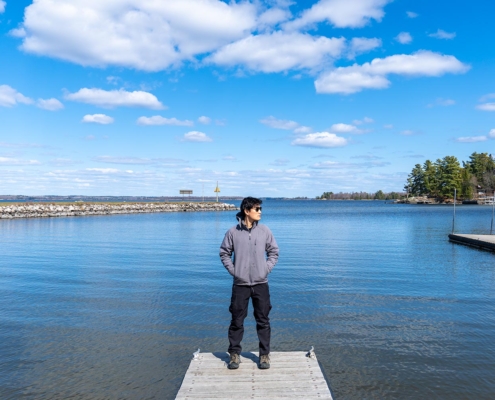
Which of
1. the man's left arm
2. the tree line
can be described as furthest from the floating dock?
the tree line

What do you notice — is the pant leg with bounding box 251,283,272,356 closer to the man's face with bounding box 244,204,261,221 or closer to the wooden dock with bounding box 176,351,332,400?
the wooden dock with bounding box 176,351,332,400

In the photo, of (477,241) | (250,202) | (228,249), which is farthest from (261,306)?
(477,241)

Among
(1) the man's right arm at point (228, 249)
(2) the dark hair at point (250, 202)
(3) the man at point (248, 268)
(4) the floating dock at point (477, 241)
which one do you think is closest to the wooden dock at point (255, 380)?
(3) the man at point (248, 268)

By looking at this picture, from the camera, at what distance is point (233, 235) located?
21.4 feet

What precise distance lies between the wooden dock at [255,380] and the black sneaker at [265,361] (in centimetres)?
6

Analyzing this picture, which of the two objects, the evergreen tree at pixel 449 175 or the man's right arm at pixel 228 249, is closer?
the man's right arm at pixel 228 249

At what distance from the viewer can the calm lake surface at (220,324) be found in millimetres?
7316

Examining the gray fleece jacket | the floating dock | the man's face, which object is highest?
the man's face

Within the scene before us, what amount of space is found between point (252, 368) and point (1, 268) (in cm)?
1720

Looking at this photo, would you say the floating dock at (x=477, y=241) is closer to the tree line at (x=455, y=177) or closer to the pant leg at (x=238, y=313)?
the pant leg at (x=238, y=313)

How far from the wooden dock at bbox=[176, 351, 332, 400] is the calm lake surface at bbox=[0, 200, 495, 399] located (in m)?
1.03

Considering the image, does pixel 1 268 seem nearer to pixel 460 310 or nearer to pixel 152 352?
pixel 152 352

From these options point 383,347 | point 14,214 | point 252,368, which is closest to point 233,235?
point 252,368

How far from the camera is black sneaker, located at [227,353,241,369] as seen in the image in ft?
20.7
